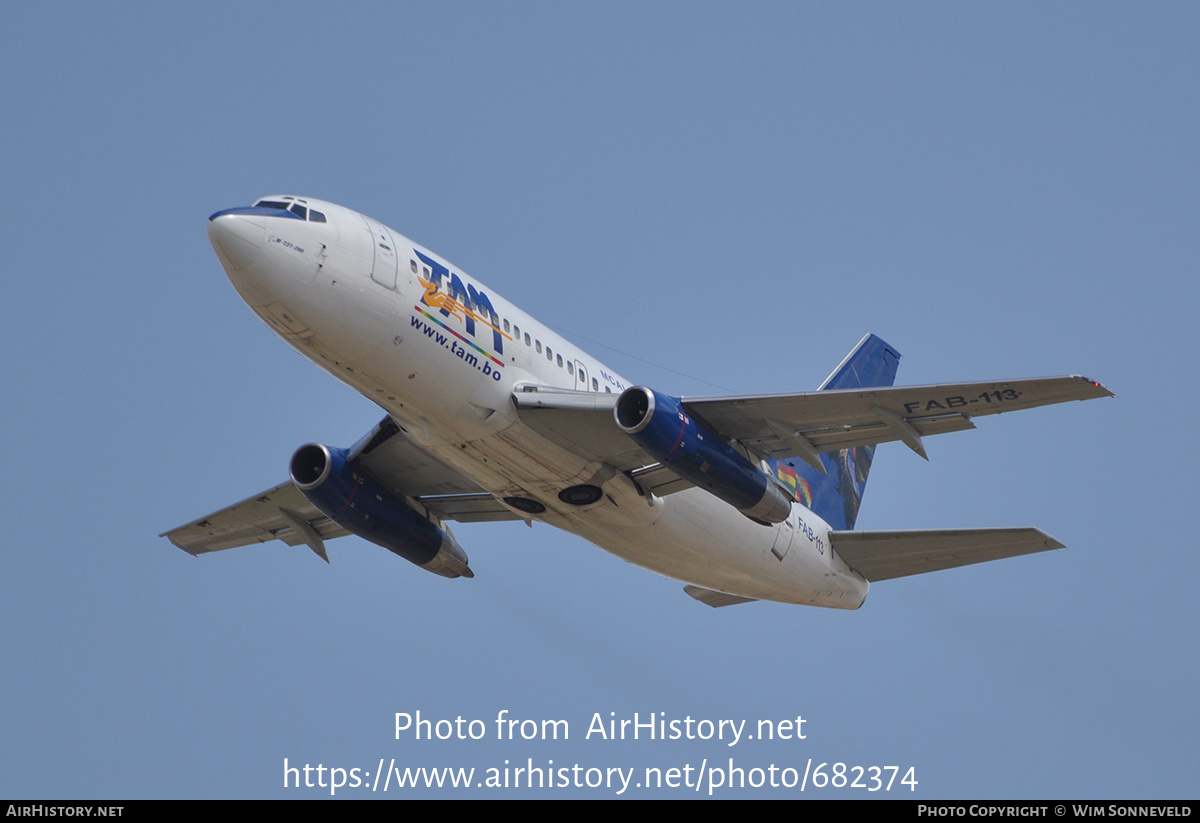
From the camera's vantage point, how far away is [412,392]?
2792 cm

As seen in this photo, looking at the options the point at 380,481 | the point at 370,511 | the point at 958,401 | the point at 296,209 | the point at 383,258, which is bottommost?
the point at 370,511

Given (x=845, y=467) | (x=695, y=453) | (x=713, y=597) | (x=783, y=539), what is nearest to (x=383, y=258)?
(x=695, y=453)

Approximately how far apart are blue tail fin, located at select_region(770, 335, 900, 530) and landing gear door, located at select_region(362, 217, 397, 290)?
1244cm

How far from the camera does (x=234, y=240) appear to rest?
85.5 ft

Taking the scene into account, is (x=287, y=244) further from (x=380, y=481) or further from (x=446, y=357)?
(x=380, y=481)

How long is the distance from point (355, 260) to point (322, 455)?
24.1ft

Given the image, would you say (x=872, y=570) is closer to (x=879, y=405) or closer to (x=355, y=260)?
(x=879, y=405)

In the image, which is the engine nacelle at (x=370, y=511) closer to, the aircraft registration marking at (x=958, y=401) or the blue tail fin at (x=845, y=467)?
the blue tail fin at (x=845, y=467)

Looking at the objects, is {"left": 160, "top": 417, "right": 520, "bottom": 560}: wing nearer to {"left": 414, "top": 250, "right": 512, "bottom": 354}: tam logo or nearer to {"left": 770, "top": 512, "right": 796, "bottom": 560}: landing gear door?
{"left": 414, "top": 250, "right": 512, "bottom": 354}: tam logo

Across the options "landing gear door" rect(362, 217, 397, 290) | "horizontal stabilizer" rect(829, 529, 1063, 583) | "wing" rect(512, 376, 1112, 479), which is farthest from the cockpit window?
"horizontal stabilizer" rect(829, 529, 1063, 583)

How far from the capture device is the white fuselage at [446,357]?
26609mm

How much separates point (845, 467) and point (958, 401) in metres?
12.3

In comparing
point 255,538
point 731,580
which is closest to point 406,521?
point 255,538

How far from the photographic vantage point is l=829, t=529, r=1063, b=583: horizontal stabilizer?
32.6m
